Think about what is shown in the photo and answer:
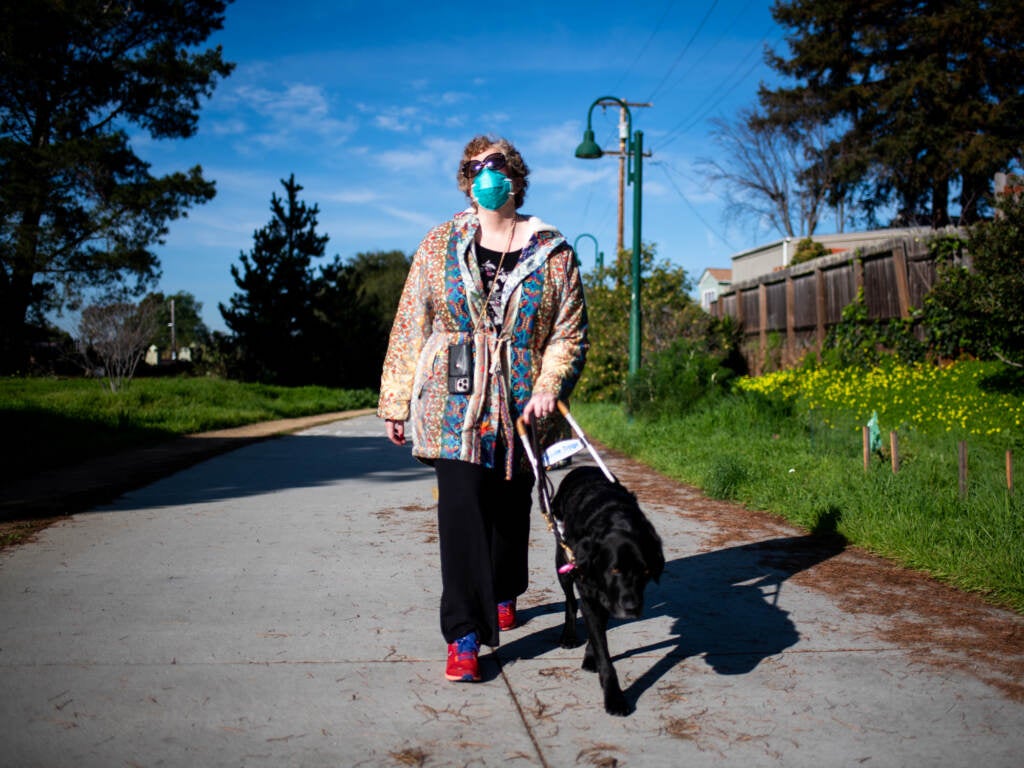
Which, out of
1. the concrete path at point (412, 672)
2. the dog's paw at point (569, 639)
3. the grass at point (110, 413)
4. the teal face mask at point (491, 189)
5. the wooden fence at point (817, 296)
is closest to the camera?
the concrete path at point (412, 672)

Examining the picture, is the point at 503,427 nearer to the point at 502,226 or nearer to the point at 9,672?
the point at 502,226

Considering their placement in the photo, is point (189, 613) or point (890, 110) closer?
point (189, 613)

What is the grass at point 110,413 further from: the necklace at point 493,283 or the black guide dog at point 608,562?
the black guide dog at point 608,562

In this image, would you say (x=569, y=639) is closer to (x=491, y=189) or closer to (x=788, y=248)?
(x=491, y=189)

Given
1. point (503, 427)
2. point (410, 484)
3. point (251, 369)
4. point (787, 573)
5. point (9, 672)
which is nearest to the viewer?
point (9, 672)

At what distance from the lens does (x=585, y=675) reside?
3428 mm

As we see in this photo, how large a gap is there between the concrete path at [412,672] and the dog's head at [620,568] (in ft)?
1.33

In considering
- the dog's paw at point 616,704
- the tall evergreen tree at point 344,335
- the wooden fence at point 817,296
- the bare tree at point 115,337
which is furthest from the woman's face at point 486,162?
the tall evergreen tree at point 344,335

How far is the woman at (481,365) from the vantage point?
342cm

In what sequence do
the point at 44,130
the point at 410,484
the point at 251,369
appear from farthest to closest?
the point at 251,369 → the point at 44,130 → the point at 410,484

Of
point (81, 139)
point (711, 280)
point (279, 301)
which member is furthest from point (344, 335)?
point (711, 280)

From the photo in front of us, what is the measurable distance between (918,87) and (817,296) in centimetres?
1577

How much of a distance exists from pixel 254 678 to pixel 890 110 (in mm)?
30242

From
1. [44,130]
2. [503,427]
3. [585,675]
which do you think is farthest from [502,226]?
[44,130]
